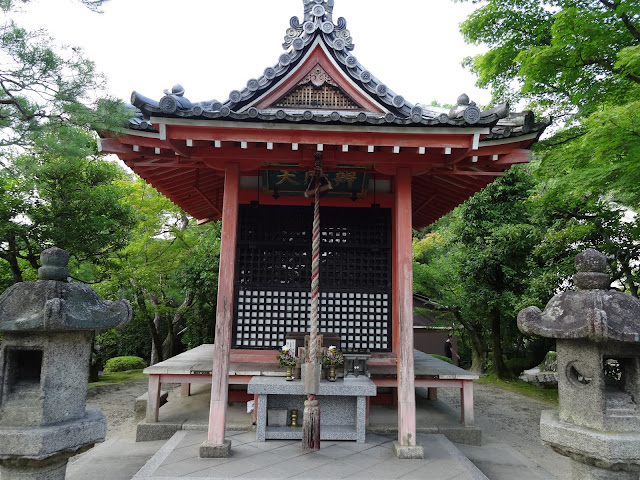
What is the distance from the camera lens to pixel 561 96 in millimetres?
9828

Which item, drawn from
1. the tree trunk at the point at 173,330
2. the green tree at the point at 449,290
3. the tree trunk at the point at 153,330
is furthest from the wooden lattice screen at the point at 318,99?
the tree trunk at the point at 173,330

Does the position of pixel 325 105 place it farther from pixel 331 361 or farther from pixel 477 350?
pixel 477 350

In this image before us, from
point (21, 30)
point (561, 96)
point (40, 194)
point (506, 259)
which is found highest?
point (561, 96)

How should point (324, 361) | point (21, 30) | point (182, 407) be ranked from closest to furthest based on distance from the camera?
point (21, 30) < point (324, 361) < point (182, 407)

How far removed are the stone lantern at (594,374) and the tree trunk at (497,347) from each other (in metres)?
11.7

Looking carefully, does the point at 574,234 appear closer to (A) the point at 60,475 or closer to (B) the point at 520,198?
(B) the point at 520,198

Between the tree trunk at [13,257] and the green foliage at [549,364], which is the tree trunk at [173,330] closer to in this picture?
the tree trunk at [13,257]

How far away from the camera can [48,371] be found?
411cm

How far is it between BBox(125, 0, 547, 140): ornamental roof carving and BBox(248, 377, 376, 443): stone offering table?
Result: 161 inches

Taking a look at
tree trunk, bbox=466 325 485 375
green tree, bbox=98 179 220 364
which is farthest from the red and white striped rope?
tree trunk, bbox=466 325 485 375

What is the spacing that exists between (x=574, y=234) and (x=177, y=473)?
33.7ft

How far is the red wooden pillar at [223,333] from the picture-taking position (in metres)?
5.88

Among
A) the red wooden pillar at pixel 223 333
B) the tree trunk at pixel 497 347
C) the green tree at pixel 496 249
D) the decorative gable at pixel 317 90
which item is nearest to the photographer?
the red wooden pillar at pixel 223 333

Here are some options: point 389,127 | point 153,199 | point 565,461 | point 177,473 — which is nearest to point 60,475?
point 177,473
